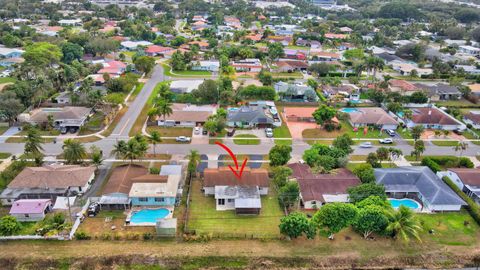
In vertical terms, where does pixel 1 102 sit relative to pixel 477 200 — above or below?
above

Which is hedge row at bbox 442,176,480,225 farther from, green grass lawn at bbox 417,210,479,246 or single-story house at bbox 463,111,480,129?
single-story house at bbox 463,111,480,129

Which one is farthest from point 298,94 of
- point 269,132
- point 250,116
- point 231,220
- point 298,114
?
point 231,220

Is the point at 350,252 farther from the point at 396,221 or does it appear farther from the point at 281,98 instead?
the point at 281,98

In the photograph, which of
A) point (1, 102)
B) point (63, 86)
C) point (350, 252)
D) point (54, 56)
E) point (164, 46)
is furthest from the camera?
point (164, 46)

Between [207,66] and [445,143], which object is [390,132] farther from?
[207,66]

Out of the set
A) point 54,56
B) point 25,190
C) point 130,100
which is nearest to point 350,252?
point 25,190

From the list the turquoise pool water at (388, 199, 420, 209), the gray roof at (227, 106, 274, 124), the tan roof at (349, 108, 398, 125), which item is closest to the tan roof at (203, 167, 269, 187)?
the turquoise pool water at (388, 199, 420, 209)

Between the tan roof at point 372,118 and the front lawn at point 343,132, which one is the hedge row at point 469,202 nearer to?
the front lawn at point 343,132

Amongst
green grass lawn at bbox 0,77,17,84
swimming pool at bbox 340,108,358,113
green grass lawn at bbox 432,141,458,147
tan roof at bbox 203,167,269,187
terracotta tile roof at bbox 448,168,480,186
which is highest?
green grass lawn at bbox 0,77,17,84
